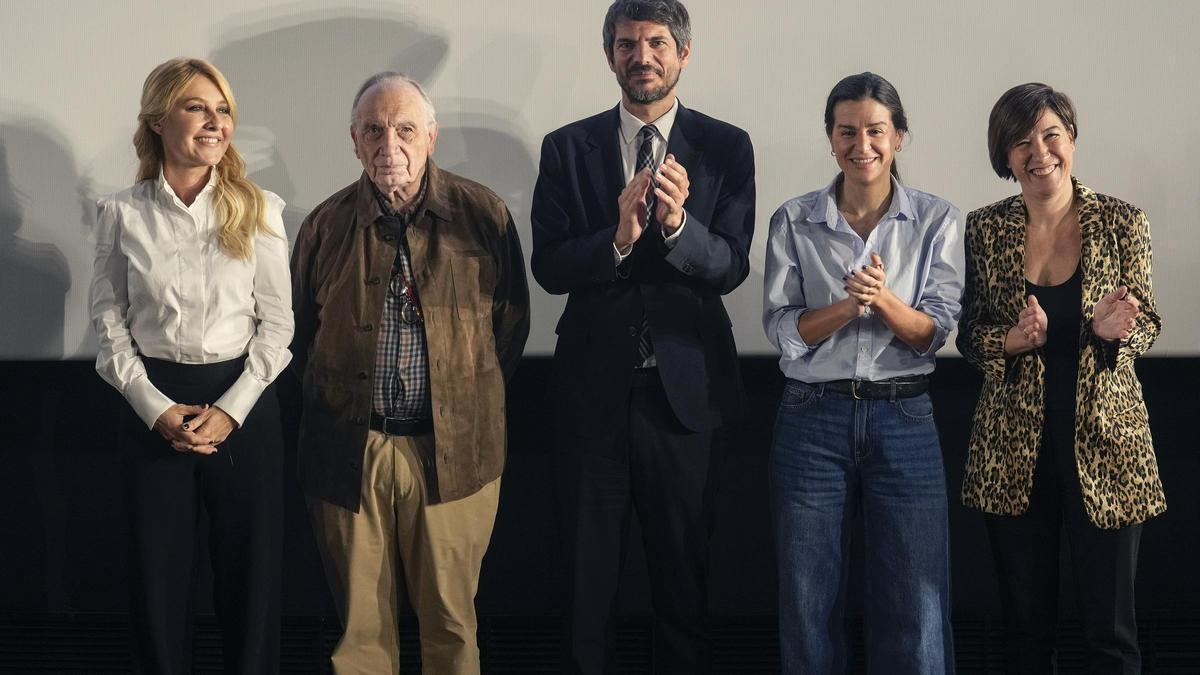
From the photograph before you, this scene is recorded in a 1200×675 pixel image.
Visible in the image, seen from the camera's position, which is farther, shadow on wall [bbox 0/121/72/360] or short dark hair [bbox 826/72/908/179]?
shadow on wall [bbox 0/121/72/360]

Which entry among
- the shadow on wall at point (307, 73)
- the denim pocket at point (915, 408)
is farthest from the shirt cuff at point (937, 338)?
the shadow on wall at point (307, 73)

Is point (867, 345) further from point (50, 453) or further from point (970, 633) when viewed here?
point (50, 453)

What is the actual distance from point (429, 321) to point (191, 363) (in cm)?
58

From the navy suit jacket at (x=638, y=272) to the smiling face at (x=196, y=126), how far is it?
79cm

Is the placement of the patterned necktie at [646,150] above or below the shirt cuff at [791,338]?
above

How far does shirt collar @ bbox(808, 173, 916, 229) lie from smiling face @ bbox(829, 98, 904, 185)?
65mm

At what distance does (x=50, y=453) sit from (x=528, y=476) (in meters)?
1.46

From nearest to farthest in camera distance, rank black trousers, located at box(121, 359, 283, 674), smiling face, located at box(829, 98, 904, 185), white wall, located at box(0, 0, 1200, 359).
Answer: smiling face, located at box(829, 98, 904, 185)
black trousers, located at box(121, 359, 283, 674)
white wall, located at box(0, 0, 1200, 359)

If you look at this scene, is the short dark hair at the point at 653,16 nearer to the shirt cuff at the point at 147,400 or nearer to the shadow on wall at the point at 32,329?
the shirt cuff at the point at 147,400

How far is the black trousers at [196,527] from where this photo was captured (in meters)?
2.59

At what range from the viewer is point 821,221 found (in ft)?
8.38

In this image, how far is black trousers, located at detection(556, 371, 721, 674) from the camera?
259 cm

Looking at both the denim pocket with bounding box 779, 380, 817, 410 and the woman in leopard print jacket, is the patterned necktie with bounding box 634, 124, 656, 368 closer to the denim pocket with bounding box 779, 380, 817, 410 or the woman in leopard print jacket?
the denim pocket with bounding box 779, 380, 817, 410

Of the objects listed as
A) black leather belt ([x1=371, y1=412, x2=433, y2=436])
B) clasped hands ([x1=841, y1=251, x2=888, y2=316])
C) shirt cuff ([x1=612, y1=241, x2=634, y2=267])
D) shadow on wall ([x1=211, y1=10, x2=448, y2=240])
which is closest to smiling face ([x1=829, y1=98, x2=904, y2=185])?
clasped hands ([x1=841, y1=251, x2=888, y2=316])
